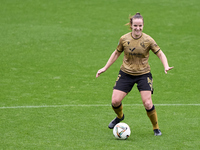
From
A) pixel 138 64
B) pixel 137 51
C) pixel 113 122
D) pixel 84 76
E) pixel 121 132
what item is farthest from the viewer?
pixel 84 76

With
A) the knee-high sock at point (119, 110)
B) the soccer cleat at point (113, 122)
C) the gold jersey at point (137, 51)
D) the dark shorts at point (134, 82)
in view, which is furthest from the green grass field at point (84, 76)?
the gold jersey at point (137, 51)

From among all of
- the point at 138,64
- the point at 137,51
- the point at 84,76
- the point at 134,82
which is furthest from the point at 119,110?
the point at 84,76

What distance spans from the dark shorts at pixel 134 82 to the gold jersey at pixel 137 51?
0.30ft

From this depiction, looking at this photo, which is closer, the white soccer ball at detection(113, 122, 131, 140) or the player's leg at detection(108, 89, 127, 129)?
the white soccer ball at detection(113, 122, 131, 140)

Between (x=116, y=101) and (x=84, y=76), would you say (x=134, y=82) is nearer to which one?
(x=116, y=101)

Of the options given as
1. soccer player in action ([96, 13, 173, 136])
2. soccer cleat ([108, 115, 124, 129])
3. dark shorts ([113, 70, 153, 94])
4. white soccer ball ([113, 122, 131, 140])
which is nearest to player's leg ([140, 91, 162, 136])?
soccer player in action ([96, 13, 173, 136])

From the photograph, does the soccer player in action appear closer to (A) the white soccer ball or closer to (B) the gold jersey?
(B) the gold jersey

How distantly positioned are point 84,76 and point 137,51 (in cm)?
573

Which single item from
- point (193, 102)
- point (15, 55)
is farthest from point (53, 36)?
point (193, 102)

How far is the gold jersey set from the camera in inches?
340

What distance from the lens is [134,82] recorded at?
8875 millimetres

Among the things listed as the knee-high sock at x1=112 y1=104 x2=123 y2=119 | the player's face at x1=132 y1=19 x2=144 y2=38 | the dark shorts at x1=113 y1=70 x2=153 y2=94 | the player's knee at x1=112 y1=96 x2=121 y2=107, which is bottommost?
the knee-high sock at x1=112 y1=104 x2=123 y2=119

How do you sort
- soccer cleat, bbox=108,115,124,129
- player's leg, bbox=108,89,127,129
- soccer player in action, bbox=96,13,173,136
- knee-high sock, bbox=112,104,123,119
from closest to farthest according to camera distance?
soccer player in action, bbox=96,13,173,136 → player's leg, bbox=108,89,127,129 → knee-high sock, bbox=112,104,123,119 → soccer cleat, bbox=108,115,124,129

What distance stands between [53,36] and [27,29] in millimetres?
1260
